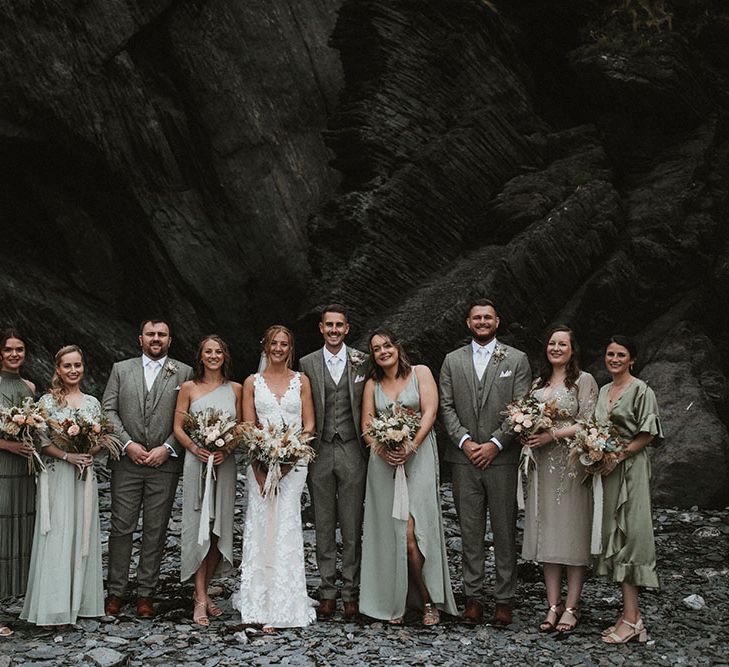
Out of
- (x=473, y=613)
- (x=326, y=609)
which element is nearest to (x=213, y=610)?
(x=326, y=609)

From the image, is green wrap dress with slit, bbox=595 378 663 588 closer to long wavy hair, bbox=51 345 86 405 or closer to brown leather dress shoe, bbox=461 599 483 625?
brown leather dress shoe, bbox=461 599 483 625

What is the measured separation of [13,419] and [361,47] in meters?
14.4

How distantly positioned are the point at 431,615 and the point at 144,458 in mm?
3305

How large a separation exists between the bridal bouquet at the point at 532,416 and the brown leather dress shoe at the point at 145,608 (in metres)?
4.06

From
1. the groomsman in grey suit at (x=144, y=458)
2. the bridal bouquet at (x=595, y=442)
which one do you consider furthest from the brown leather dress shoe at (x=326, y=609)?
the bridal bouquet at (x=595, y=442)

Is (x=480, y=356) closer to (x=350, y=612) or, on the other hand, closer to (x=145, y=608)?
(x=350, y=612)

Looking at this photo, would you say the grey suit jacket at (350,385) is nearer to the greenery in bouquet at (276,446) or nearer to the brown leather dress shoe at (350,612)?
the greenery in bouquet at (276,446)

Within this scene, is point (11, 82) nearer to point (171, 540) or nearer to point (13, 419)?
point (171, 540)

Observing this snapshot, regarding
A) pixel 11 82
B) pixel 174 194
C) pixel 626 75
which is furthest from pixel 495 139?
pixel 11 82

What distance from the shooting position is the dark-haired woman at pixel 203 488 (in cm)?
906

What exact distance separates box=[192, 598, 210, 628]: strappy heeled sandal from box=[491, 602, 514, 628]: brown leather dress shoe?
2.85 m

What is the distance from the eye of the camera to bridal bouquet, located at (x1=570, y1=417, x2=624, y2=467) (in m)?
8.33

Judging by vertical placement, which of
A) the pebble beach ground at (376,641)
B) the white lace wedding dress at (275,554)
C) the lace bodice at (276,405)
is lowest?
the pebble beach ground at (376,641)

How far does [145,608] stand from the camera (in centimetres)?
910
